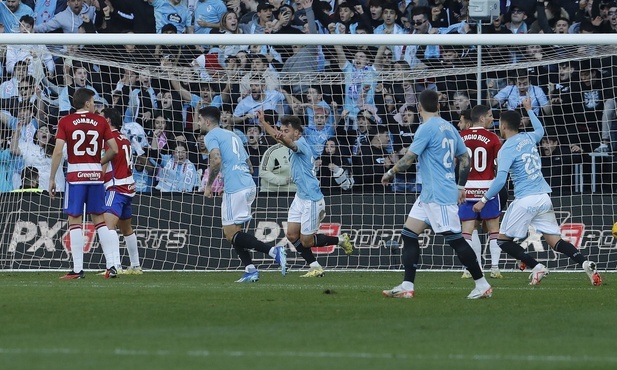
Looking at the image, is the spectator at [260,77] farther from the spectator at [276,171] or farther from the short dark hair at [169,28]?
the short dark hair at [169,28]

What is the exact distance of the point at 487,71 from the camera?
18484 millimetres

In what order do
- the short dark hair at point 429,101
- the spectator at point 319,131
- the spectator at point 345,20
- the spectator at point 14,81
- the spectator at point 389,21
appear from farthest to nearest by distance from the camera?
the spectator at point 345,20
the spectator at point 389,21
the spectator at point 319,131
the spectator at point 14,81
the short dark hair at point 429,101

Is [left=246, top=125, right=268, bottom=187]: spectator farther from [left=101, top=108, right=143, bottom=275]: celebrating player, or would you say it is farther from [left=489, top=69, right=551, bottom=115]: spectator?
[left=489, top=69, right=551, bottom=115]: spectator

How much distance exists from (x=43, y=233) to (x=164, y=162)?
7.36ft

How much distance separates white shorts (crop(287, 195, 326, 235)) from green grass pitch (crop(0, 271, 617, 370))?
215 centimetres

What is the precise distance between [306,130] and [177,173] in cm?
230

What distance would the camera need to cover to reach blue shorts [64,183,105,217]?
15.0 m

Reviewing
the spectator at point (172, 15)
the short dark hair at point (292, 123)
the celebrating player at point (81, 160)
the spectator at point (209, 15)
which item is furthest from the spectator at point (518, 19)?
the celebrating player at point (81, 160)

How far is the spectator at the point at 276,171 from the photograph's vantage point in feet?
A: 61.1

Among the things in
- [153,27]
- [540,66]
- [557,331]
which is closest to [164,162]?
[153,27]

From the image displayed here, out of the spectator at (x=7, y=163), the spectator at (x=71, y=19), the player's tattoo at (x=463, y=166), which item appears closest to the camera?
the player's tattoo at (x=463, y=166)

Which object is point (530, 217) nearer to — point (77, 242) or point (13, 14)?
point (77, 242)

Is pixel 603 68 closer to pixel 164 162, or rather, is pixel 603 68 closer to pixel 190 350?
pixel 164 162

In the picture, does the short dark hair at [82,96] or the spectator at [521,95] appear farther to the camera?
the spectator at [521,95]
